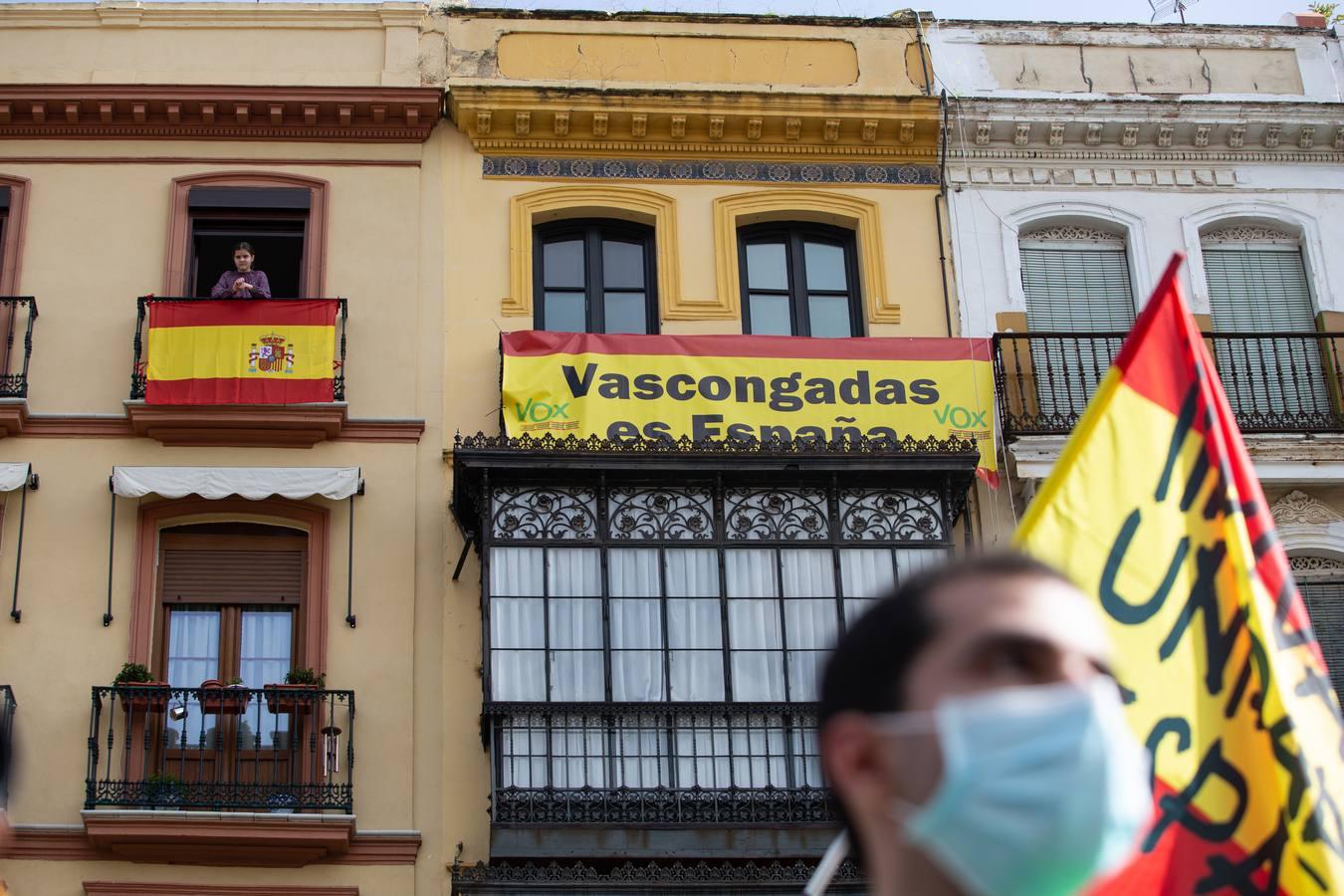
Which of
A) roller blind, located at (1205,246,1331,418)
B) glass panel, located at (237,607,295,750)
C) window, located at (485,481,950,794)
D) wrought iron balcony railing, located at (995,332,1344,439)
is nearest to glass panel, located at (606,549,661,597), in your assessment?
window, located at (485,481,950,794)

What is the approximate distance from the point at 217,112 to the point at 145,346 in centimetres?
252

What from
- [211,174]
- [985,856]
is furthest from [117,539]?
[985,856]

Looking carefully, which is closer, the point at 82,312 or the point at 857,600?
the point at 857,600

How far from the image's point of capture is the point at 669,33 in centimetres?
1908

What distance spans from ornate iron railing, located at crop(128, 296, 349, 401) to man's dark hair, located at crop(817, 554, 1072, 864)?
45.9 ft

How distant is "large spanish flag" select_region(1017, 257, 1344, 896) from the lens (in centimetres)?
666

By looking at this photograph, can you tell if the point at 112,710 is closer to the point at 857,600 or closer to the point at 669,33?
the point at 857,600

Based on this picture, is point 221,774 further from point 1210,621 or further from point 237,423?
point 1210,621

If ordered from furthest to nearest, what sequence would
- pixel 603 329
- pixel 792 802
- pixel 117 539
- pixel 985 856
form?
pixel 603 329 < pixel 117 539 < pixel 792 802 < pixel 985 856

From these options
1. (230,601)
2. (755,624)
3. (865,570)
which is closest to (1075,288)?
(865,570)

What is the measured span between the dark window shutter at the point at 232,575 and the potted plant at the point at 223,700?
1156 millimetres

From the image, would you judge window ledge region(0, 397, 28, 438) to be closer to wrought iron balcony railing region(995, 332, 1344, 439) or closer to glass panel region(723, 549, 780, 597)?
A: glass panel region(723, 549, 780, 597)

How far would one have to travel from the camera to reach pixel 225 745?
15398 mm

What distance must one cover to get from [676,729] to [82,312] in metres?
6.57
